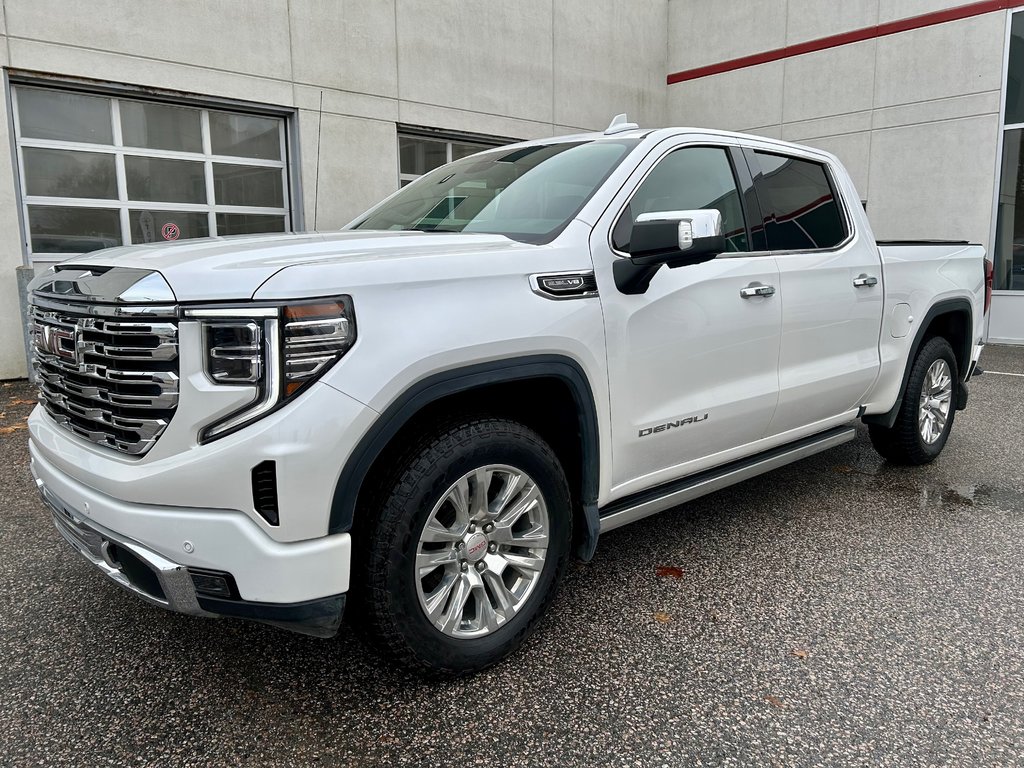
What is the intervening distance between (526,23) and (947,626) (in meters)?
11.4

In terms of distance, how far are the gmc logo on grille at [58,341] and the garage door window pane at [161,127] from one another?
7324mm

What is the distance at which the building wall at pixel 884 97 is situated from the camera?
37.9 ft

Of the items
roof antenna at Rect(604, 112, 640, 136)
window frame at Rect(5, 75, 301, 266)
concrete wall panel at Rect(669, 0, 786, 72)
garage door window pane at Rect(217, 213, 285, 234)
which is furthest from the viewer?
concrete wall panel at Rect(669, 0, 786, 72)

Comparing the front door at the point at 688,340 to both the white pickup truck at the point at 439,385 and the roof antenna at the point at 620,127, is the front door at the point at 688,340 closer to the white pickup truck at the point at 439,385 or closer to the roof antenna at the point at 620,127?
the white pickup truck at the point at 439,385

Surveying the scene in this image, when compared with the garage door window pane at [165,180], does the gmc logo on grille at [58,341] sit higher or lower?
lower

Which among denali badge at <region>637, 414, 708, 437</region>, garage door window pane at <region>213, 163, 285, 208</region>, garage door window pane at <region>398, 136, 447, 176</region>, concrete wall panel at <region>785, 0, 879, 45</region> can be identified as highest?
concrete wall panel at <region>785, 0, 879, 45</region>

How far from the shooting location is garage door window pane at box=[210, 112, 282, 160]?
9.46 m

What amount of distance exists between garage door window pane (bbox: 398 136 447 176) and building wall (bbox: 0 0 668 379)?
0.32 m

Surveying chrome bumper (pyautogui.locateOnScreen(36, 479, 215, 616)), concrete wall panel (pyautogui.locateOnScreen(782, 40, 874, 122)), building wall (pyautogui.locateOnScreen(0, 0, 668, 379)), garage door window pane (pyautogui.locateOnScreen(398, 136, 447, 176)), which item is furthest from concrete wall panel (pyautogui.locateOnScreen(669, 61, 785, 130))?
chrome bumper (pyautogui.locateOnScreen(36, 479, 215, 616))

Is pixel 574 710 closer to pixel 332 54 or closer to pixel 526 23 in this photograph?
pixel 332 54

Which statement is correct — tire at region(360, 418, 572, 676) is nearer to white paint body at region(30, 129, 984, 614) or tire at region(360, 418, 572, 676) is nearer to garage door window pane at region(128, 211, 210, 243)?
white paint body at region(30, 129, 984, 614)

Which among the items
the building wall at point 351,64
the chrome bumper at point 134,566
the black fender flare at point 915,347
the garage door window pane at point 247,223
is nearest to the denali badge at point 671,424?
the chrome bumper at point 134,566

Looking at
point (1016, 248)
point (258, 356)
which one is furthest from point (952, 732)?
point (1016, 248)

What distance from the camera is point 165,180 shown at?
360 inches
